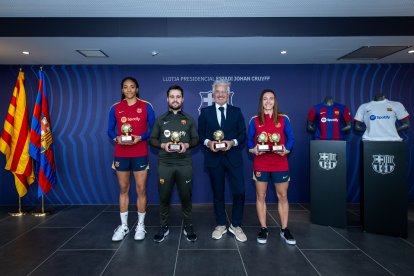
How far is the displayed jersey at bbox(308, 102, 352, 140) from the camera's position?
389cm

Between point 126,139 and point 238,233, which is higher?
point 126,139

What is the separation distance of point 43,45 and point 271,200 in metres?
4.09

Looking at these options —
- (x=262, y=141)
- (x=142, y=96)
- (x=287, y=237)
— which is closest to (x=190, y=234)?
(x=287, y=237)

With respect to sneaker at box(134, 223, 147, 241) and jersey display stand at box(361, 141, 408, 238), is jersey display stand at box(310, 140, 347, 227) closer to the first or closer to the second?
jersey display stand at box(361, 141, 408, 238)

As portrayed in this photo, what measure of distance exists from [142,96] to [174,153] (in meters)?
1.98

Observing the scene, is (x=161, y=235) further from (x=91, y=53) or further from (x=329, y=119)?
(x=329, y=119)

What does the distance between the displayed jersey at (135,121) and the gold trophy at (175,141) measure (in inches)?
15.9

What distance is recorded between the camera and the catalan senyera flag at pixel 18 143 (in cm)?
374

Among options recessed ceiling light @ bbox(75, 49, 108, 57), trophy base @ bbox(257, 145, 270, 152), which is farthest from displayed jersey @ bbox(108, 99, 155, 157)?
trophy base @ bbox(257, 145, 270, 152)

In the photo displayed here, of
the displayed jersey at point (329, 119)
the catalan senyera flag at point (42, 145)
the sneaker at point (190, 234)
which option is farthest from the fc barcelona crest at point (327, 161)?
the catalan senyera flag at point (42, 145)

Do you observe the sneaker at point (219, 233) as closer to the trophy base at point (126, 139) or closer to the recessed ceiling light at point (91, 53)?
the trophy base at point (126, 139)

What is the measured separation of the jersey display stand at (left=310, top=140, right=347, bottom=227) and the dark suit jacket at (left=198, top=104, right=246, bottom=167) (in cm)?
118

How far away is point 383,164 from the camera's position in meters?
2.98

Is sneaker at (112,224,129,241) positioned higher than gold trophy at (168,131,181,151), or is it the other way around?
gold trophy at (168,131,181,151)
